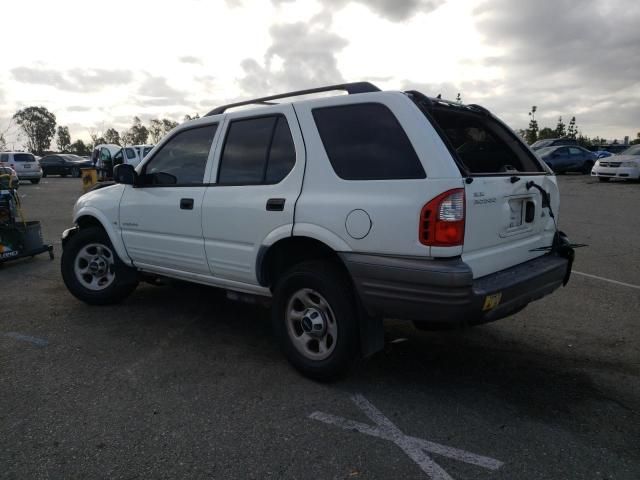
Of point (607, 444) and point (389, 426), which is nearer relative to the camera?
point (607, 444)

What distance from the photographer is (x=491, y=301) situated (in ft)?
9.64

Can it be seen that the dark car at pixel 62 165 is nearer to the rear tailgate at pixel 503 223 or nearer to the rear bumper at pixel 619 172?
the rear bumper at pixel 619 172

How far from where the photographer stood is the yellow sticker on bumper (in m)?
2.90

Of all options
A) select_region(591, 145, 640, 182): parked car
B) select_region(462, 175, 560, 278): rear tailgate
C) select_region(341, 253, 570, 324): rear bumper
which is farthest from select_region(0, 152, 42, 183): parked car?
select_region(462, 175, 560, 278): rear tailgate

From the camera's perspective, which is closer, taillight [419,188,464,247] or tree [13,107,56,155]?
taillight [419,188,464,247]

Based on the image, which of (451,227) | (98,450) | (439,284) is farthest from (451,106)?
(98,450)

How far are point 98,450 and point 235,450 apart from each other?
0.73 meters

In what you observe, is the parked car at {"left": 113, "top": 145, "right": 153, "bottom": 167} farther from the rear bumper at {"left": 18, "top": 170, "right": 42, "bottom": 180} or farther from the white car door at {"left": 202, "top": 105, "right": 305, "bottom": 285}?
the white car door at {"left": 202, "top": 105, "right": 305, "bottom": 285}

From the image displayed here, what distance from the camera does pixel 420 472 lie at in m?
2.47

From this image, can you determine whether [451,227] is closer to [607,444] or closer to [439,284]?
[439,284]

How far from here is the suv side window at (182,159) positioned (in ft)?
13.7

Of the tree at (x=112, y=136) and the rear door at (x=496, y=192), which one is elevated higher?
the tree at (x=112, y=136)

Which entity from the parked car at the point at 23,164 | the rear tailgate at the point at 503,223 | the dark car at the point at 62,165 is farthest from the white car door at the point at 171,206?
the dark car at the point at 62,165

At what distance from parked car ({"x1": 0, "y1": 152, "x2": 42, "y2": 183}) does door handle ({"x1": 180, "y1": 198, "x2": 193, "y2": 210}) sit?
26.6 metres
